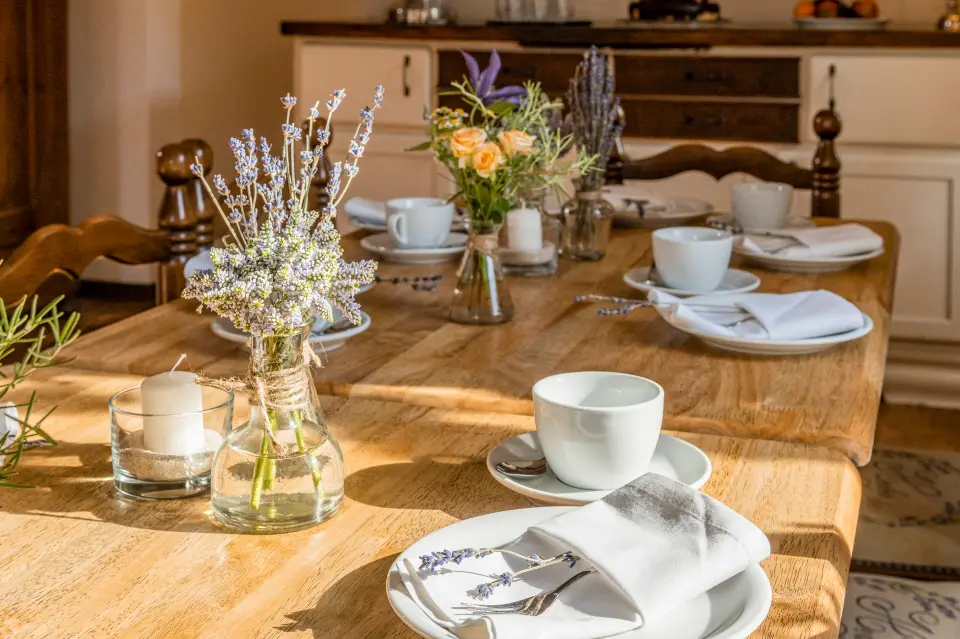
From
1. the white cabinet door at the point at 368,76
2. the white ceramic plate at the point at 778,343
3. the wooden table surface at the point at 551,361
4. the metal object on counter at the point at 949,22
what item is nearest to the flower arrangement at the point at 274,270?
the wooden table surface at the point at 551,361

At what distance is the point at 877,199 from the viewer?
3.54 metres

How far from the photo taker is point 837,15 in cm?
370

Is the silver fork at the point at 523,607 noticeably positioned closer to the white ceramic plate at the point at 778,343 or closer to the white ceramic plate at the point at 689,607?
the white ceramic plate at the point at 689,607

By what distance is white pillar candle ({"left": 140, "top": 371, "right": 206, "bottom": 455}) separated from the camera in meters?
0.89

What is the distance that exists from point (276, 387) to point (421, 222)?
1048 millimetres

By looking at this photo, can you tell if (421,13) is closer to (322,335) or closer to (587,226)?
(587,226)

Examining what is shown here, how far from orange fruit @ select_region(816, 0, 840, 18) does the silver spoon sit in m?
3.12

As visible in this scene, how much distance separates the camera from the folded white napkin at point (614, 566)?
2.18 ft

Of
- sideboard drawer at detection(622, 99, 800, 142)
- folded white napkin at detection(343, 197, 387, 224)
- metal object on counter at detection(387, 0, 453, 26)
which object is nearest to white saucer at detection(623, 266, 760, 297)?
folded white napkin at detection(343, 197, 387, 224)

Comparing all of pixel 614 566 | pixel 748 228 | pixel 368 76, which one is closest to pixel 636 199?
pixel 748 228

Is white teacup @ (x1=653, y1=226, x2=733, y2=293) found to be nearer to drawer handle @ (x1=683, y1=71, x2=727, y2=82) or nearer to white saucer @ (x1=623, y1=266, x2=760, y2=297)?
white saucer @ (x1=623, y1=266, x2=760, y2=297)

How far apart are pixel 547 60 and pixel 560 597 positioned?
323 centimetres

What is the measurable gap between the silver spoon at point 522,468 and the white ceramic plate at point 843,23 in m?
3.00

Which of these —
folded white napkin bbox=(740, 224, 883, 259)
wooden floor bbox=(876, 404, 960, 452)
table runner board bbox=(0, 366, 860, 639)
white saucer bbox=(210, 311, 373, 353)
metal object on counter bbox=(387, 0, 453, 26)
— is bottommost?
wooden floor bbox=(876, 404, 960, 452)
